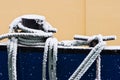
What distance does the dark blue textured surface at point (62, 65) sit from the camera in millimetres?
1318

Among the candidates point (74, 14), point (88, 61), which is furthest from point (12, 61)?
point (74, 14)

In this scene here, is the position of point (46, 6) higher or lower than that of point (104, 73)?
higher

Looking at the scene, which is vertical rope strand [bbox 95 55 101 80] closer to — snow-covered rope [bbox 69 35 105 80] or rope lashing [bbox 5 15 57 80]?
snow-covered rope [bbox 69 35 105 80]

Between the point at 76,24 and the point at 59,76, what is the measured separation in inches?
39.1

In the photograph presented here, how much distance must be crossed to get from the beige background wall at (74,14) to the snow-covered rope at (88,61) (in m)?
0.96

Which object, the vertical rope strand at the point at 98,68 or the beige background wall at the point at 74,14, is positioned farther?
the beige background wall at the point at 74,14

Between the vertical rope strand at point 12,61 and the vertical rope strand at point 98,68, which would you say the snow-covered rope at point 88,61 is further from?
the vertical rope strand at point 12,61

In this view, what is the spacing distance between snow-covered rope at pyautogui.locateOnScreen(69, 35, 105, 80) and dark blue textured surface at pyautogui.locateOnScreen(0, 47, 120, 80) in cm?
2

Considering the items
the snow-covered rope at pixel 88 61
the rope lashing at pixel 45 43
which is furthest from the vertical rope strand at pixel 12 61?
the snow-covered rope at pixel 88 61

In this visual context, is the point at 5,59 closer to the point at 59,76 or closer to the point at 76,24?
the point at 59,76

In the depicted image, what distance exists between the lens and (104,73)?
4.35 ft

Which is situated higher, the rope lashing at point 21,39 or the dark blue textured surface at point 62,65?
the rope lashing at point 21,39

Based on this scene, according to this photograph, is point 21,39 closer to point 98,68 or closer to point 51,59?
point 51,59

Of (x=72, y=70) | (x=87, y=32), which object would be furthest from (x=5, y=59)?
(x=87, y=32)
